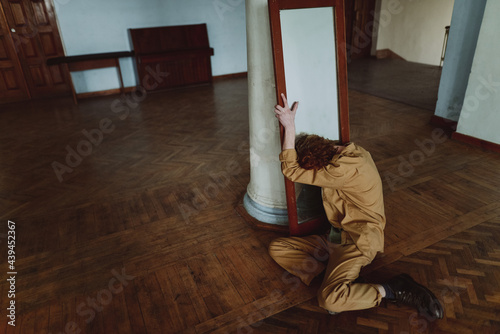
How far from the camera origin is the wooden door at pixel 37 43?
6457 mm

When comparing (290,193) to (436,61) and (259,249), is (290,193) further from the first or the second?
(436,61)

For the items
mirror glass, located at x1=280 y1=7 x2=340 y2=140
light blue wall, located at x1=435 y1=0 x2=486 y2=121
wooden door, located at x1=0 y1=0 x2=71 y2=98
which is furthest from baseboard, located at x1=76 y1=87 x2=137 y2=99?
mirror glass, located at x1=280 y1=7 x2=340 y2=140

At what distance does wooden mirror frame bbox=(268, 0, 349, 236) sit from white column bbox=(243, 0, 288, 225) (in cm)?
20

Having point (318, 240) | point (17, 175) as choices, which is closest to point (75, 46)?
point (17, 175)

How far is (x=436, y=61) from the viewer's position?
10.4 m

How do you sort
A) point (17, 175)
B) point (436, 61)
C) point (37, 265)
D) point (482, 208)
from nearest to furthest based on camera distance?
point (37, 265)
point (482, 208)
point (17, 175)
point (436, 61)

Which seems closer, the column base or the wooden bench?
the column base

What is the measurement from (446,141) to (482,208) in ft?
5.33

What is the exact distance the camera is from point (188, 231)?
2.72 meters

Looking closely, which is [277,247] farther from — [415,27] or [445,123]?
[415,27]

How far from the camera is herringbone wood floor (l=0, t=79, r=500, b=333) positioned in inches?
77.6
